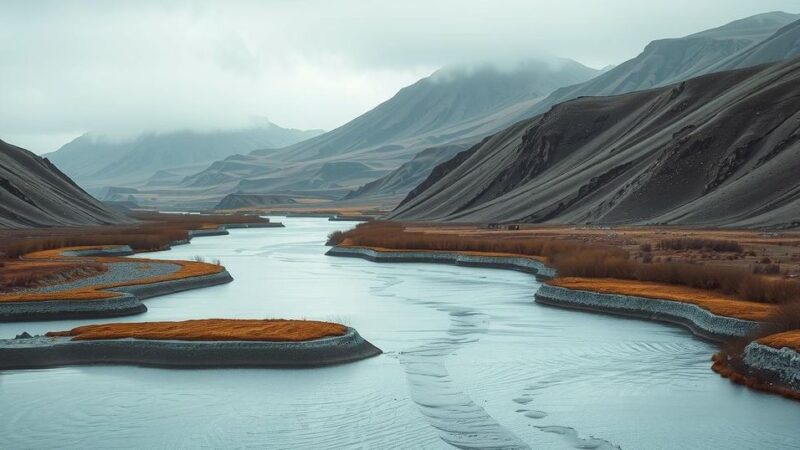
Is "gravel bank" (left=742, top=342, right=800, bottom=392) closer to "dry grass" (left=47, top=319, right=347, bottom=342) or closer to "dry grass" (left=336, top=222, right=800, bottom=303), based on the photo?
"dry grass" (left=336, top=222, right=800, bottom=303)

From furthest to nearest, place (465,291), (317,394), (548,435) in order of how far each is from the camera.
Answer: (465,291)
(317,394)
(548,435)

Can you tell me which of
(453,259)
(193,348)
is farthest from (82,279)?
(453,259)

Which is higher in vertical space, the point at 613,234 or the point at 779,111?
the point at 779,111

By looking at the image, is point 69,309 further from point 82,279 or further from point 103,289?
point 82,279

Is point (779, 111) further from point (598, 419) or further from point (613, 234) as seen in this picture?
point (598, 419)

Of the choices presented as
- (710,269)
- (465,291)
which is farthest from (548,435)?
(465,291)

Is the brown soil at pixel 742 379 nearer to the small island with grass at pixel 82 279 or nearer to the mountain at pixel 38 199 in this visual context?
the small island with grass at pixel 82 279
